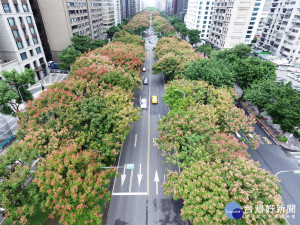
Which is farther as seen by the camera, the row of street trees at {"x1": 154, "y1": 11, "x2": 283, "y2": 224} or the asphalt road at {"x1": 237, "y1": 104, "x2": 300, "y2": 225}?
the asphalt road at {"x1": 237, "y1": 104, "x2": 300, "y2": 225}

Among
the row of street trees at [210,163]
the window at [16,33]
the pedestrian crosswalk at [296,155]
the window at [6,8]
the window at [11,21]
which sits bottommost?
the pedestrian crosswalk at [296,155]

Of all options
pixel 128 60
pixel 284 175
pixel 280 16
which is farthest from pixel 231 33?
pixel 284 175

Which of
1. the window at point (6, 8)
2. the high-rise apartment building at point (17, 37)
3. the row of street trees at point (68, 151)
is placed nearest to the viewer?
the row of street trees at point (68, 151)

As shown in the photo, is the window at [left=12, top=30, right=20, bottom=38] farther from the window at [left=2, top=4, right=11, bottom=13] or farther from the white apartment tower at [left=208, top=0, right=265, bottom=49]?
the white apartment tower at [left=208, top=0, right=265, bottom=49]

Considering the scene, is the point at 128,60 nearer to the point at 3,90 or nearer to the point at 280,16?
the point at 3,90

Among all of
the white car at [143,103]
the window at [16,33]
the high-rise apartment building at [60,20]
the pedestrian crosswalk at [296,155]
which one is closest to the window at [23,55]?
the window at [16,33]

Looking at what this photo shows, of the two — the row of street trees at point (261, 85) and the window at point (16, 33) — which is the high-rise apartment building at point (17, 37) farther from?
the row of street trees at point (261, 85)

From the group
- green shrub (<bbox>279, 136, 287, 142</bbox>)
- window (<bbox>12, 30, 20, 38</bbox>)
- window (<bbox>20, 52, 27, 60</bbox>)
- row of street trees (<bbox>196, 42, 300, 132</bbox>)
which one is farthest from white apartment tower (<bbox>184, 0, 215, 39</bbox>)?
window (<bbox>20, 52, 27, 60</bbox>)
